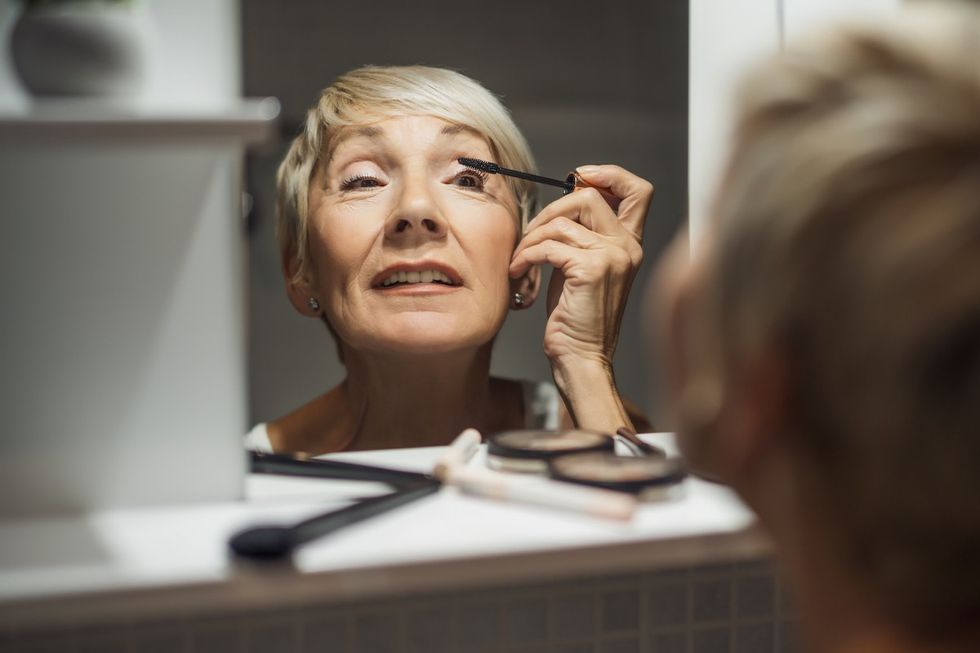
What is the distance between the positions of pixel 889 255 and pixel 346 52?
718 mm

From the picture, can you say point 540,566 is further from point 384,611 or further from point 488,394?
point 488,394

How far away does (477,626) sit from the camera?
2.23 ft

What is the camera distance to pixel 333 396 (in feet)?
3.06

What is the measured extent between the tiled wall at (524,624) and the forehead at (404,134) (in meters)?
0.45

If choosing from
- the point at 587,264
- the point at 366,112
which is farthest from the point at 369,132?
the point at 587,264

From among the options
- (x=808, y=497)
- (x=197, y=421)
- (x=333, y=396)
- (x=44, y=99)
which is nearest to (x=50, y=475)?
(x=197, y=421)

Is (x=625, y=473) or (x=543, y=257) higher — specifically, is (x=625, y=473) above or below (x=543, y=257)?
below

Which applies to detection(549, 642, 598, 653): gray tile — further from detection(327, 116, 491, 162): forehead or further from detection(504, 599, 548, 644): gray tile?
detection(327, 116, 491, 162): forehead

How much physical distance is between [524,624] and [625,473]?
141mm

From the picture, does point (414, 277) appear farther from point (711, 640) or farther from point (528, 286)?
point (711, 640)

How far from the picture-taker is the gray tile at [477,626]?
676 mm

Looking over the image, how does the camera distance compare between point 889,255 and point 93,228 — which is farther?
point 93,228

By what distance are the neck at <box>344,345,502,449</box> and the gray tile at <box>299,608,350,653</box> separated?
27 centimetres

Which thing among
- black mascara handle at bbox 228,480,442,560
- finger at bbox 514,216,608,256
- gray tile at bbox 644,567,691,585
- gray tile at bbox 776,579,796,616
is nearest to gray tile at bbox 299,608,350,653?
black mascara handle at bbox 228,480,442,560
